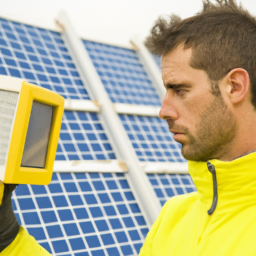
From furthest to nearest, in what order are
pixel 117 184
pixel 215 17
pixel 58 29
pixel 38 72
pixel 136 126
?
pixel 58 29 < pixel 136 126 < pixel 38 72 < pixel 117 184 < pixel 215 17

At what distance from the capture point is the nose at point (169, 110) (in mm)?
1456

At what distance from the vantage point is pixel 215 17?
1.56m

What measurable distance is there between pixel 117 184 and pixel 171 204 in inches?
49.1

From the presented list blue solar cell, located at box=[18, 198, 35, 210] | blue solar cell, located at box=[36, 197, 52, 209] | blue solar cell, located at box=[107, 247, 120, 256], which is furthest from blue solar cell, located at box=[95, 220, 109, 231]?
blue solar cell, located at box=[18, 198, 35, 210]

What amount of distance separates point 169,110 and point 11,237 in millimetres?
825

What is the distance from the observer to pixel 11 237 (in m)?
1.47

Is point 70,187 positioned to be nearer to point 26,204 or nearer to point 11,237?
point 26,204

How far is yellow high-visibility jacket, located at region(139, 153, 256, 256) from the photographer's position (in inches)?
49.8

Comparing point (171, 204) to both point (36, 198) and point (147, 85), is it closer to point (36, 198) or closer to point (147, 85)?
point (36, 198)

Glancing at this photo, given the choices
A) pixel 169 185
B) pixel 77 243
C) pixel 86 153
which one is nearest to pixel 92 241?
pixel 77 243

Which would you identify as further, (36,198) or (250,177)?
(36,198)

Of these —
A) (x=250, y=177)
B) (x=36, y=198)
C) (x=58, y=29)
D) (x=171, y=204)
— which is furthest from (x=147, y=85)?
(x=250, y=177)

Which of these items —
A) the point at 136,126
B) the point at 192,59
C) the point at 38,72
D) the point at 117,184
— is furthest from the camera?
the point at 136,126

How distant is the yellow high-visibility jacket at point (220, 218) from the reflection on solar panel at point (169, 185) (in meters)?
1.50
